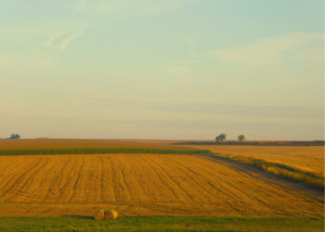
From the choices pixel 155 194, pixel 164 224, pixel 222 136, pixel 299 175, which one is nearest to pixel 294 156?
pixel 299 175

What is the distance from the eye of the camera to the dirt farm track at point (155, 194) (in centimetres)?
1723

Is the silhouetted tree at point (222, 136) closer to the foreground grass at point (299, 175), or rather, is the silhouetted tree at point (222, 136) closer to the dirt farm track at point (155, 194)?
the foreground grass at point (299, 175)

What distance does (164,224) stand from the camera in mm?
13680

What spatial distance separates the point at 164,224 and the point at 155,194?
7958mm

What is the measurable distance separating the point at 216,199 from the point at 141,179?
374 inches

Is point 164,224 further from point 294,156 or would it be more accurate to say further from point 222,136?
point 222,136

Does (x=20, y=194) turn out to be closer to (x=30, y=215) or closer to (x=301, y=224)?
(x=30, y=215)

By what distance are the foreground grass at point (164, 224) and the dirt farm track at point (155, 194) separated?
1.46m

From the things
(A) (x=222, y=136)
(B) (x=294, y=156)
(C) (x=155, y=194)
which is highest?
(A) (x=222, y=136)

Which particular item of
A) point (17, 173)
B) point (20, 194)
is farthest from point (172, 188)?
point (17, 173)

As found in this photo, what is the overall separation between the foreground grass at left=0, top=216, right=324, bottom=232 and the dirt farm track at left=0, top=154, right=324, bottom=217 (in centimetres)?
146

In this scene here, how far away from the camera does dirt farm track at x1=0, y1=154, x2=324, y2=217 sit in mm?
17234

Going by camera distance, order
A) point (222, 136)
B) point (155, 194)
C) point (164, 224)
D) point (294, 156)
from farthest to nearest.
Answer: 1. point (222, 136)
2. point (294, 156)
3. point (155, 194)
4. point (164, 224)

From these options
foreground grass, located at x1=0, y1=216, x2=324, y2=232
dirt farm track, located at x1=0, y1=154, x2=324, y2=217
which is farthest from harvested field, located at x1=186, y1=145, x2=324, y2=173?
foreground grass, located at x1=0, y1=216, x2=324, y2=232
